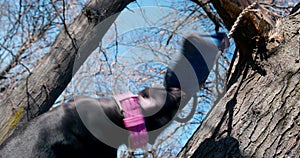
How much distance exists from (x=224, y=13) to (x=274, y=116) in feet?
1.24

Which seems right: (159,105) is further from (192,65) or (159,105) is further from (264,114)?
(264,114)

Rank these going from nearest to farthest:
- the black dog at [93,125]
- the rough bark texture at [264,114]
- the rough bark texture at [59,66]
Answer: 1. the rough bark texture at [264,114]
2. the black dog at [93,125]
3. the rough bark texture at [59,66]

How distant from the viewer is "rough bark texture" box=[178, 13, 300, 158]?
3.30 ft

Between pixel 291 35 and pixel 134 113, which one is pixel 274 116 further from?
pixel 134 113

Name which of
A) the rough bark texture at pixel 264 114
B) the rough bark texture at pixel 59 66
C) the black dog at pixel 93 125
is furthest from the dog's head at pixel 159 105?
the rough bark texture at pixel 59 66

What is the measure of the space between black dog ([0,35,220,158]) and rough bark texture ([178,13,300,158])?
13cm

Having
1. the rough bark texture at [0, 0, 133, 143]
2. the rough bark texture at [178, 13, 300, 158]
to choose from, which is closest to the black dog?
the rough bark texture at [178, 13, 300, 158]

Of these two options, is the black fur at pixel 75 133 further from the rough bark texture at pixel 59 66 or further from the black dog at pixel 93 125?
the rough bark texture at pixel 59 66

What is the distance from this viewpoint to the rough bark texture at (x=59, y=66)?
2184 millimetres

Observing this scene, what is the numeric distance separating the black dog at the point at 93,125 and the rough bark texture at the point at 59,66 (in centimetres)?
102

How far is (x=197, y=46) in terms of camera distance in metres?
1.20

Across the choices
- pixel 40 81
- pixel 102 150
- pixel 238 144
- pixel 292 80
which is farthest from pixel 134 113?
pixel 40 81

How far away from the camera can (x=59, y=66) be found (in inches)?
88.8

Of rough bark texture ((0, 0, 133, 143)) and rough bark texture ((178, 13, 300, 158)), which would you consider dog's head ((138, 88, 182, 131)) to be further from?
rough bark texture ((0, 0, 133, 143))
